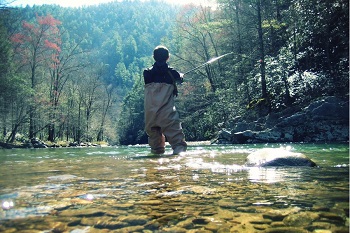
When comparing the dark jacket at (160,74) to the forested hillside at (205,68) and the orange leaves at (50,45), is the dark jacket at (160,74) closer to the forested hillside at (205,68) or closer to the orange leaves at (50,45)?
the forested hillside at (205,68)

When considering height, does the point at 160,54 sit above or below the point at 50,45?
below

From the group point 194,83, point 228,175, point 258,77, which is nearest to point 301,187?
point 228,175

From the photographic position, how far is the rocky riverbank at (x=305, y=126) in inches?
508

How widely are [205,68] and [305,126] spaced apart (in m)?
16.6

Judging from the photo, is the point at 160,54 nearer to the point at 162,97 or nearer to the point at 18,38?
the point at 162,97

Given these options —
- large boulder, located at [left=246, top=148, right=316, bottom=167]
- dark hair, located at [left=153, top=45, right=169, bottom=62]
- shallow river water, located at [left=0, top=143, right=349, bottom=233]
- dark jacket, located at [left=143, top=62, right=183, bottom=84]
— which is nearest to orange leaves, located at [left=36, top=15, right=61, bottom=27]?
dark hair, located at [left=153, top=45, right=169, bottom=62]

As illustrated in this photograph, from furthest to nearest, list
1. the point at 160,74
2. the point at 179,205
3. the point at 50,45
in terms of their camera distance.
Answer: the point at 50,45 < the point at 160,74 < the point at 179,205

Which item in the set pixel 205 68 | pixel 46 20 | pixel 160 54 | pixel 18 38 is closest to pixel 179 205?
pixel 160 54

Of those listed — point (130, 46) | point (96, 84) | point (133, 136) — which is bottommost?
point (133, 136)

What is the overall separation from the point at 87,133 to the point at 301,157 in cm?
3952

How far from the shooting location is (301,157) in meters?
4.02

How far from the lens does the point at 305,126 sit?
1395 cm

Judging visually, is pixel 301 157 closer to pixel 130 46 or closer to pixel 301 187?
pixel 301 187

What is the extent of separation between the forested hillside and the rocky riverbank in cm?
109
